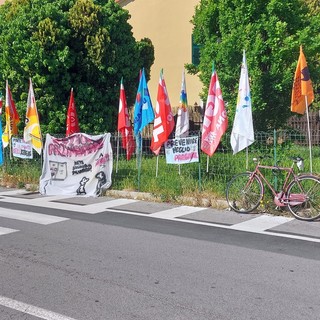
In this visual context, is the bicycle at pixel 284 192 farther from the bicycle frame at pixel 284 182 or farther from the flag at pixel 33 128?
the flag at pixel 33 128

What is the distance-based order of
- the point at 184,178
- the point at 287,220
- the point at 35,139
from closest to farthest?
the point at 287,220, the point at 184,178, the point at 35,139

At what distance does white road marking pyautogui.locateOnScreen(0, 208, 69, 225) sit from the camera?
8.13m

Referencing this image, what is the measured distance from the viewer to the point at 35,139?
1287cm

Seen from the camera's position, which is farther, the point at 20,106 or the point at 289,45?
the point at 20,106

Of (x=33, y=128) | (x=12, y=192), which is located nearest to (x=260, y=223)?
(x=12, y=192)

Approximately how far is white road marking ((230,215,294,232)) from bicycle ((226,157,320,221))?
295mm

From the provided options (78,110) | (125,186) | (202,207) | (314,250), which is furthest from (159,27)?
(314,250)

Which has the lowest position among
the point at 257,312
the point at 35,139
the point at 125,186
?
the point at 257,312

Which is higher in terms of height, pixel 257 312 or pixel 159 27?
pixel 159 27

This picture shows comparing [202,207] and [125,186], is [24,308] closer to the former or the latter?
[202,207]

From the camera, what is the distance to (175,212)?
29.6 feet

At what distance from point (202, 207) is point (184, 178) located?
1312 mm

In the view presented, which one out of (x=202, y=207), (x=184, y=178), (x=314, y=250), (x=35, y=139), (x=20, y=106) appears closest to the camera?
(x=314, y=250)

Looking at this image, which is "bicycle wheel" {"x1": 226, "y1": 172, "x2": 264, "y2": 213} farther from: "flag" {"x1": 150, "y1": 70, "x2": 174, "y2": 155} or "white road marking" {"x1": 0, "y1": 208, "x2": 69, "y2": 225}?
"white road marking" {"x1": 0, "y1": 208, "x2": 69, "y2": 225}
